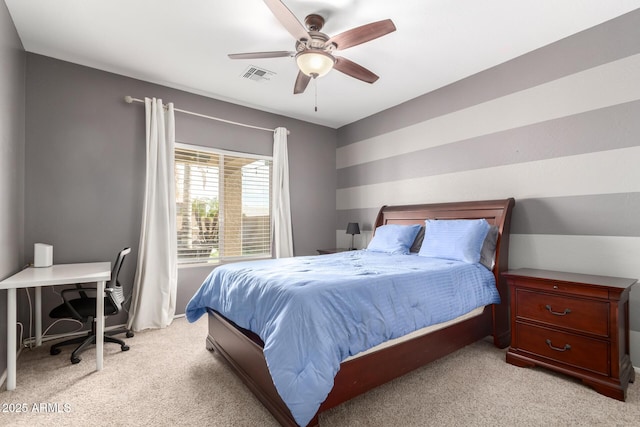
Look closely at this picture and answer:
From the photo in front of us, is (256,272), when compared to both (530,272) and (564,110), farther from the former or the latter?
(564,110)

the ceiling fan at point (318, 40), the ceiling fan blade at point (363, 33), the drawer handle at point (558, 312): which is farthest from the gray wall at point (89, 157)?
the drawer handle at point (558, 312)

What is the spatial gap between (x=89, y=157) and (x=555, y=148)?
458 cm

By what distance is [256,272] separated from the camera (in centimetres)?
234

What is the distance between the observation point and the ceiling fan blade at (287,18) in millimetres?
1902

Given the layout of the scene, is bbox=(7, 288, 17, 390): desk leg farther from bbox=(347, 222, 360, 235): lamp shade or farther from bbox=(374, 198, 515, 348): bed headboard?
bbox=(374, 198, 515, 348): bed headboard

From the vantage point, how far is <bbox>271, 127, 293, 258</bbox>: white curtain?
4.49m

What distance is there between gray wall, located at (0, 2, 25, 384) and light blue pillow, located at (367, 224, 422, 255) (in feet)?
11.1

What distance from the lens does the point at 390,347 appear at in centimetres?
201

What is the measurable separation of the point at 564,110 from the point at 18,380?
490 centimetres

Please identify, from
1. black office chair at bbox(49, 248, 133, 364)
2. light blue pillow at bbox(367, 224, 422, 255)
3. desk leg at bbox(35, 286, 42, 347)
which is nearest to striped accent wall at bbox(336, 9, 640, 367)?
light blue pillow at bbox(367, 224, 422, 255)

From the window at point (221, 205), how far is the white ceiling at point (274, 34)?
37.1 inches

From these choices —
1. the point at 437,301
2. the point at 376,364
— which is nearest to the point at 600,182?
the point at 437,301

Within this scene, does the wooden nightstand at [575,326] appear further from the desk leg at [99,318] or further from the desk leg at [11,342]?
the desk leg at [11,342]

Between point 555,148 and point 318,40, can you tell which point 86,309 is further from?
point 555,148
